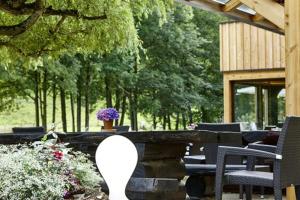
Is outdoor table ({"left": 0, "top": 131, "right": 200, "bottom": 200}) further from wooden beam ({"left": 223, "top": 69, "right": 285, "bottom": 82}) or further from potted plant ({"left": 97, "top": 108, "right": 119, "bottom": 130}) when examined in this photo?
wooden beam ({"left": 223, "top": 69, "right": 285, "bottom": 82})

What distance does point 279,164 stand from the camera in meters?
3.73

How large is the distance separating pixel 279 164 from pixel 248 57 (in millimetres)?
10151

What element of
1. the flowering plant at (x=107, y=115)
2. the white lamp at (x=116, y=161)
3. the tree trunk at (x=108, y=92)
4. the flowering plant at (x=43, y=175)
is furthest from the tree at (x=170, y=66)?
the white lamp at (x=116, y=161)

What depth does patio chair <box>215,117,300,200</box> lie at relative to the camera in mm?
3727

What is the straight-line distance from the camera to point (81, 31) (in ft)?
33.0

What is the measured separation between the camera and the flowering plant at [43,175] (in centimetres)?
240

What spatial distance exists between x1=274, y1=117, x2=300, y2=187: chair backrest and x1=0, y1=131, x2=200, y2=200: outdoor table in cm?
86

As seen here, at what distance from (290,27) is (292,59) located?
35 cm

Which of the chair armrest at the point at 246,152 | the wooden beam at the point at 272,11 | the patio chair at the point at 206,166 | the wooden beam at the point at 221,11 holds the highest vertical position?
the wooden beam at the point at 221,11

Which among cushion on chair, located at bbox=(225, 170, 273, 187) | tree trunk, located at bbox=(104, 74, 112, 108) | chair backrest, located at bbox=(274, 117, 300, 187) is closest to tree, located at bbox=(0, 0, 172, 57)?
cushion on chair, located at bbox=(225, 170, 273, 187)

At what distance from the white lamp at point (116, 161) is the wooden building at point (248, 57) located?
36.7ft

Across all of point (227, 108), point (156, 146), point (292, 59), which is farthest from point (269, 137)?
point (227, 108)

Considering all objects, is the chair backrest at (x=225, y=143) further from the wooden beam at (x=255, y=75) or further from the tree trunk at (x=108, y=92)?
the tree trunk at (x=108, y=92)

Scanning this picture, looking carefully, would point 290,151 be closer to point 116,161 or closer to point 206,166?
point 116,161
